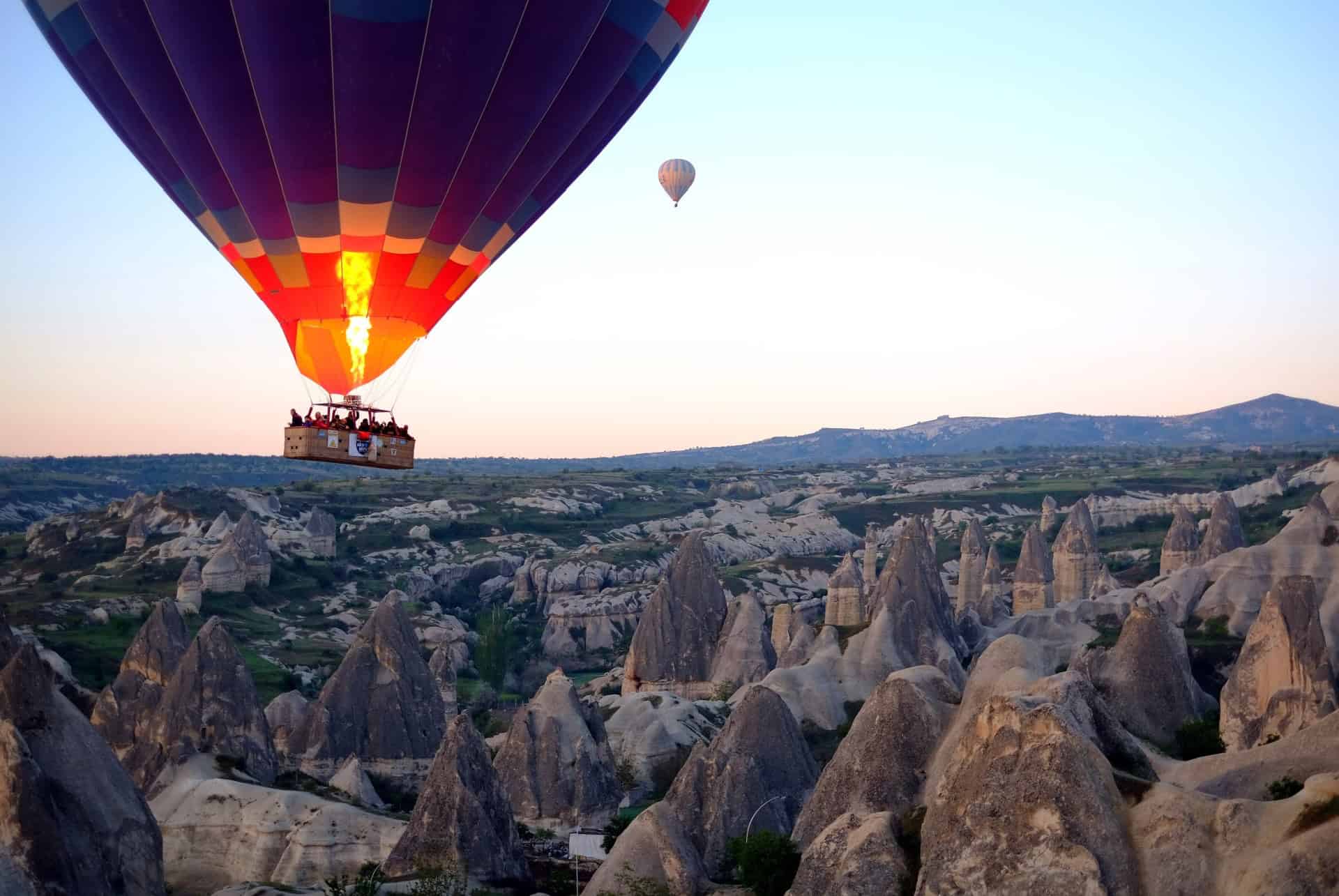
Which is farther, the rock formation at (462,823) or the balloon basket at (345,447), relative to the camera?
the rock formation at (462,823)

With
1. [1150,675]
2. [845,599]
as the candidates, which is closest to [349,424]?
[1150,675]

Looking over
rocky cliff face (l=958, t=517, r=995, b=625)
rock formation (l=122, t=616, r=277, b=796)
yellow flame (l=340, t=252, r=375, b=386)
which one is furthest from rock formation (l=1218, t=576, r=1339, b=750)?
rocky cliff face (l=958, t=517, r=995, b=625)

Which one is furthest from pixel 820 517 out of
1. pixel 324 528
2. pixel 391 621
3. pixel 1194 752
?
pixel 1194 752

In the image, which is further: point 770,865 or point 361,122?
point 361,122

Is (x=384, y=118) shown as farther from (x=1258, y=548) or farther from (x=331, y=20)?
(x=1258, y=548)

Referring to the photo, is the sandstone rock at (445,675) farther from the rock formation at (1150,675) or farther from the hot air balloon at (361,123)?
the hot air balloon at (361,123)

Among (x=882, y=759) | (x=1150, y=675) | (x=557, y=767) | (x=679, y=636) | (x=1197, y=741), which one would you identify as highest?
(x=882, y=759)

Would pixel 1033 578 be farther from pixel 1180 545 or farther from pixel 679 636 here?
pixel 679 636

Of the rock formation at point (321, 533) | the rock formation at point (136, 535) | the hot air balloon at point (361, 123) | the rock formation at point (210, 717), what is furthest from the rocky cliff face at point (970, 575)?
the rock formation at point (136, 535)
